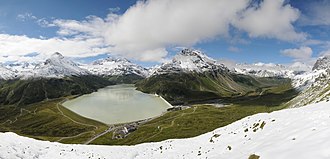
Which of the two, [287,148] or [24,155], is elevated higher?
[287,148]

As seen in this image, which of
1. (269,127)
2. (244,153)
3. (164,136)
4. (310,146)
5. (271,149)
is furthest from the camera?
(164,136)

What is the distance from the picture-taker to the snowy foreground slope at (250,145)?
721 inches

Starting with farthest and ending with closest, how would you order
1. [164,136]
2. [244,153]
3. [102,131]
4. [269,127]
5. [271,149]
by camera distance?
[102,131] < [164,136] < [269,127] < [244,153] < [271,149]

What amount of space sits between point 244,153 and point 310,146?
7.41m

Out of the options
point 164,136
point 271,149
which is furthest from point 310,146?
point 164,136

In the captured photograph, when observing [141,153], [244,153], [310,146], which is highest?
[310,146]

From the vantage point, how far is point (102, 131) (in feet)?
629

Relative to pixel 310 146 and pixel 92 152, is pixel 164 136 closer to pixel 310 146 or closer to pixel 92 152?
pixel 92 152

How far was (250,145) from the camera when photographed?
25828 mm

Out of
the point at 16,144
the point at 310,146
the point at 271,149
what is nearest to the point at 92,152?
the point at 16,144

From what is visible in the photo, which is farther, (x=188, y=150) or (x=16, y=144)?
(x=188, y=150)

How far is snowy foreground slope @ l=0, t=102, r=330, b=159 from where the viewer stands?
18312mm

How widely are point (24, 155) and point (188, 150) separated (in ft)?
64.5

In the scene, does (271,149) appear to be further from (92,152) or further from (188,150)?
(92,152)
